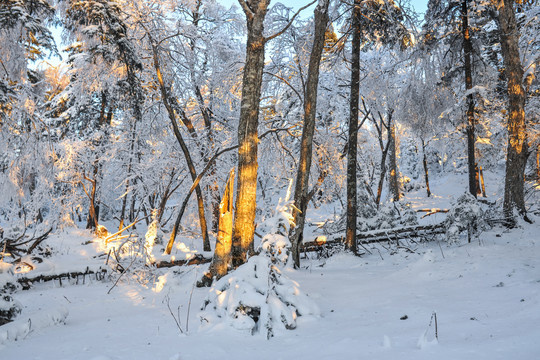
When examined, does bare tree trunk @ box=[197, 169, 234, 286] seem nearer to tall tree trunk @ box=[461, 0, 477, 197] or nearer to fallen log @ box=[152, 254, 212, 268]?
fallen log @ box=[152, 254, 212, 268]

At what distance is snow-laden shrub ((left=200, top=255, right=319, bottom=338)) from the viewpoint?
381 centimetres

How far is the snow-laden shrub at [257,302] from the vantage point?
12.5ft

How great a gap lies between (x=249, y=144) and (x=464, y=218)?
265 inches

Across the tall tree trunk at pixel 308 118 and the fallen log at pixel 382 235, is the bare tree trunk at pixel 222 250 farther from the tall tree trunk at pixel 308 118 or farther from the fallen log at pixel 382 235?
the fallen log at pixel 382 235

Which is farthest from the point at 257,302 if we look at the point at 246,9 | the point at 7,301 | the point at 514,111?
the point at 514,111

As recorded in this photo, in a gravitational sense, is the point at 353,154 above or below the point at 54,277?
above

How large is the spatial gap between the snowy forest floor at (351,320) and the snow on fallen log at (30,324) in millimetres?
13

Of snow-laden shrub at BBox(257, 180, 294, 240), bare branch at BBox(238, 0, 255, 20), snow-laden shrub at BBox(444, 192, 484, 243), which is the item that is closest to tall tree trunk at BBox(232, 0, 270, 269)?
bare branch at BBox(238, 0, 255, 20)

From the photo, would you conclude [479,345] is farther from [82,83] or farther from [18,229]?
[18,229]

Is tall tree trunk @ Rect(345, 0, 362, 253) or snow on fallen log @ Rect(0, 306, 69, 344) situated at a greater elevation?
tall tree trunk @ Rect(345, 0, 362, 253)

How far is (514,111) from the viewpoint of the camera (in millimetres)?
9539

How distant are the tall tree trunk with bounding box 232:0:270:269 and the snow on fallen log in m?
2.49

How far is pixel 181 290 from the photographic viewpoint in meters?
6.09

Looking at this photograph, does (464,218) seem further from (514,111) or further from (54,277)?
(54,277)
